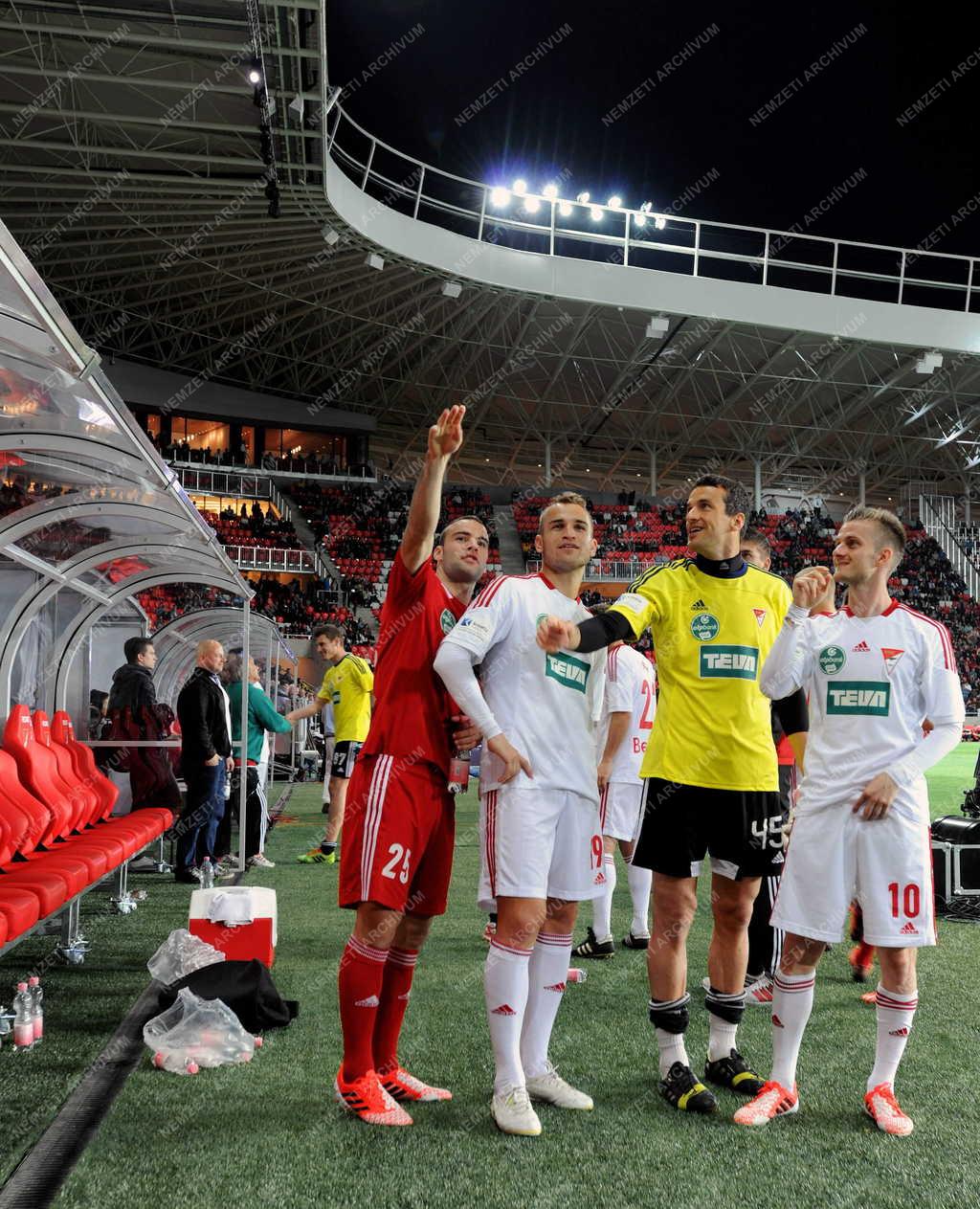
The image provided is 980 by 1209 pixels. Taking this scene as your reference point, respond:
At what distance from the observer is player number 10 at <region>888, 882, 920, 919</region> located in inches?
126

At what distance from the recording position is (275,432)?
35469 mm

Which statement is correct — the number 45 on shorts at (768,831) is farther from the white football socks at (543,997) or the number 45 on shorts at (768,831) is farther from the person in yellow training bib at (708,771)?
the white football socks at (543,997)

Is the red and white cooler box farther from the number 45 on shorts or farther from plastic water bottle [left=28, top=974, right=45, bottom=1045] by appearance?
the number 45 on shorts

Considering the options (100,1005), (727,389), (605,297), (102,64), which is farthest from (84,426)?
(727,389)

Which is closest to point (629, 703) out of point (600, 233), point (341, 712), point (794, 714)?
point (794, 714)

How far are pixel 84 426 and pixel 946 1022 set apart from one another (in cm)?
441

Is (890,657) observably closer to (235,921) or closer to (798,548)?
(235,921)

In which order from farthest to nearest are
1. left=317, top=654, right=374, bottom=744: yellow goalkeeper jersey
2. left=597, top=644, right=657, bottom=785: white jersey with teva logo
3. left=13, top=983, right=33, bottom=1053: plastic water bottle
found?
left=317, top=654, right=374, bottom=744: yellow goalkeeper jersey < left=597, top=644, right=657, bottom=785: white jersey with teva logo < left=13, top=983, right=33, bottom=1053: plastic water bottle

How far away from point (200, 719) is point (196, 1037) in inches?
160

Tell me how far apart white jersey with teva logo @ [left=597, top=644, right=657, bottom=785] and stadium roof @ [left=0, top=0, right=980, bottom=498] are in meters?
13.8

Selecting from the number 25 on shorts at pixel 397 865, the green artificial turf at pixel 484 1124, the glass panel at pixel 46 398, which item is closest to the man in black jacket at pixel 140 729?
the green artificial turf at pixel 484 1124

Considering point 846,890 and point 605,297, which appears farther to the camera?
point 605,297

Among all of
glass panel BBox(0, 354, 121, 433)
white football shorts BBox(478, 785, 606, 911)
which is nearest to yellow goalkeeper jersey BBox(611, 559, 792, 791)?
white football shorts BBox(478, 785, 606, 911)

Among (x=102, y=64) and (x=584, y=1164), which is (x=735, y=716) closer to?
(x=584, y=1164)
